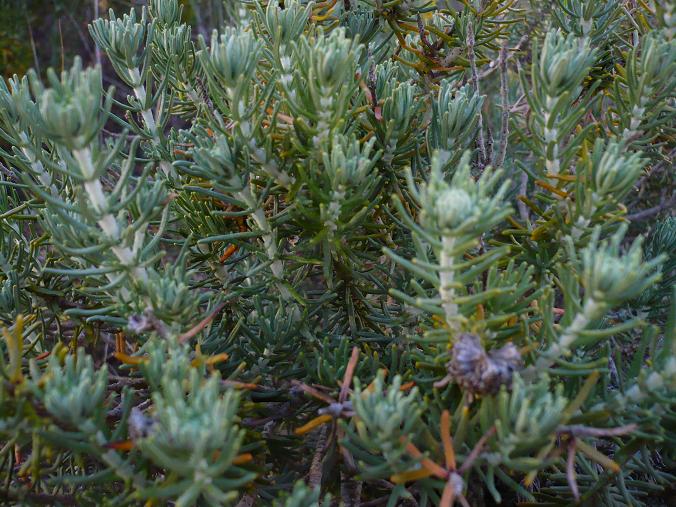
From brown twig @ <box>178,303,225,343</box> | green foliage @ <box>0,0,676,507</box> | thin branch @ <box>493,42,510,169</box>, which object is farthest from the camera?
thin branch @ <box>493,42,510,169</box>

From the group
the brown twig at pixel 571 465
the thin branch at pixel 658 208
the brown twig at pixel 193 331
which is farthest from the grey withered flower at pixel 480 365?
the thin branch at pixel 658 208

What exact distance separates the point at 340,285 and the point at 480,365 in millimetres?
496

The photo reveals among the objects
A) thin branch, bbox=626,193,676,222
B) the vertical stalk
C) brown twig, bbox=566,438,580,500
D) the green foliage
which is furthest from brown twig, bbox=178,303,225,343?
thin branch, bbox=626,193,676,222

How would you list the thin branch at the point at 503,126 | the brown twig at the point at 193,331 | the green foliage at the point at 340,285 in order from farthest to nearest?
the thin branch at the point at 503,126 < the brown twig at the point at 193,331 < the green foliage at the point at 340,285

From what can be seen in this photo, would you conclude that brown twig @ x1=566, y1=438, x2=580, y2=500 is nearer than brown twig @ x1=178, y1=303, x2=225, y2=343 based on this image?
Yes

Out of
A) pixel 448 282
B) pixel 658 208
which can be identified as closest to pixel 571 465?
pixel 448 282

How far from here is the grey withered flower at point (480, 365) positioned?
900 mm

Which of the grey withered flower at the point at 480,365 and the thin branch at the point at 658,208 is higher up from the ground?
the grey withered flower at the point at 480,365

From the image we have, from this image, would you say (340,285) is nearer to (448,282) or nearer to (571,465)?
(448,282)

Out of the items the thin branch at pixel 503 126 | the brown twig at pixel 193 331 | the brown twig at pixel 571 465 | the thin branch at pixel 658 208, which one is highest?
the thin branch at pixel 503 126

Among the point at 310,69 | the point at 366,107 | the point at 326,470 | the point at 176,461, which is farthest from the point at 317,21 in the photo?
the point at 176,461

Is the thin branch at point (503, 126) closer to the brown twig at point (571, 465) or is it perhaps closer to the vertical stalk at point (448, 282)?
the vertical stalk at point (448, 282)

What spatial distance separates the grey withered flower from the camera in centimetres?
90

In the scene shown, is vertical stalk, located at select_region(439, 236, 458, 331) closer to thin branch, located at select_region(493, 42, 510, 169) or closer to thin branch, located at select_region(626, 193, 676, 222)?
thin branch, located at select_region(493, 42, 510, 169)
